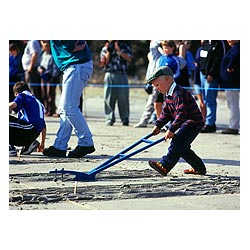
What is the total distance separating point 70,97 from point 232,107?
4.45m

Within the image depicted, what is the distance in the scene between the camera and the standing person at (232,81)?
13.3 metres

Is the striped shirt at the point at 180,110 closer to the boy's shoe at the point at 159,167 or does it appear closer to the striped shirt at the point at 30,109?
the boy's shoe at the point at 159,167

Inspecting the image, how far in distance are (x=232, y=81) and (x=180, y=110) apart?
513 cm

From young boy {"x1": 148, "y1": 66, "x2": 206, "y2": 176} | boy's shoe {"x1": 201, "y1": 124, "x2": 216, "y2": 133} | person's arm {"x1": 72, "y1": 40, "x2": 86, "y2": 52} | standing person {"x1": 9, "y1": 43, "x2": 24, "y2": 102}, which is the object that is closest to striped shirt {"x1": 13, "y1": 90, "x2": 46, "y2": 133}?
person's arm {"x1": 72, "y1": 40, "x2": 86, "y2": 52}

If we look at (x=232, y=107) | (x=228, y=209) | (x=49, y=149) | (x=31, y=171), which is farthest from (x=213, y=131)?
(x=228, y=209)

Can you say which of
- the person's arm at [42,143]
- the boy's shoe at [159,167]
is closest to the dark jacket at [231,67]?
the person's arm at [42,143]

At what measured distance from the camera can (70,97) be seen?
10.0 metres

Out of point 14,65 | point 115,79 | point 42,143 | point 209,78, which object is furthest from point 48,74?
point 42,143

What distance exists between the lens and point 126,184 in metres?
8.28

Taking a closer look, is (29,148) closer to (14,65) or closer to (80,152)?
(80,152)

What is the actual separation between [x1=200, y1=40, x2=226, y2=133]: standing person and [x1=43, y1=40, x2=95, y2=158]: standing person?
3.82 meters

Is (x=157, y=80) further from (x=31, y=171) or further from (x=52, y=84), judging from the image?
(x=52, y=84)

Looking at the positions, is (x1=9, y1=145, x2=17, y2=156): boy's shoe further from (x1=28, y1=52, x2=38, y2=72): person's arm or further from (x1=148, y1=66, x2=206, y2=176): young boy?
(x1=28, y1=52, x2=38, y2=72): person's arm

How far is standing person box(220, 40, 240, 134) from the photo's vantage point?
1332 cm
